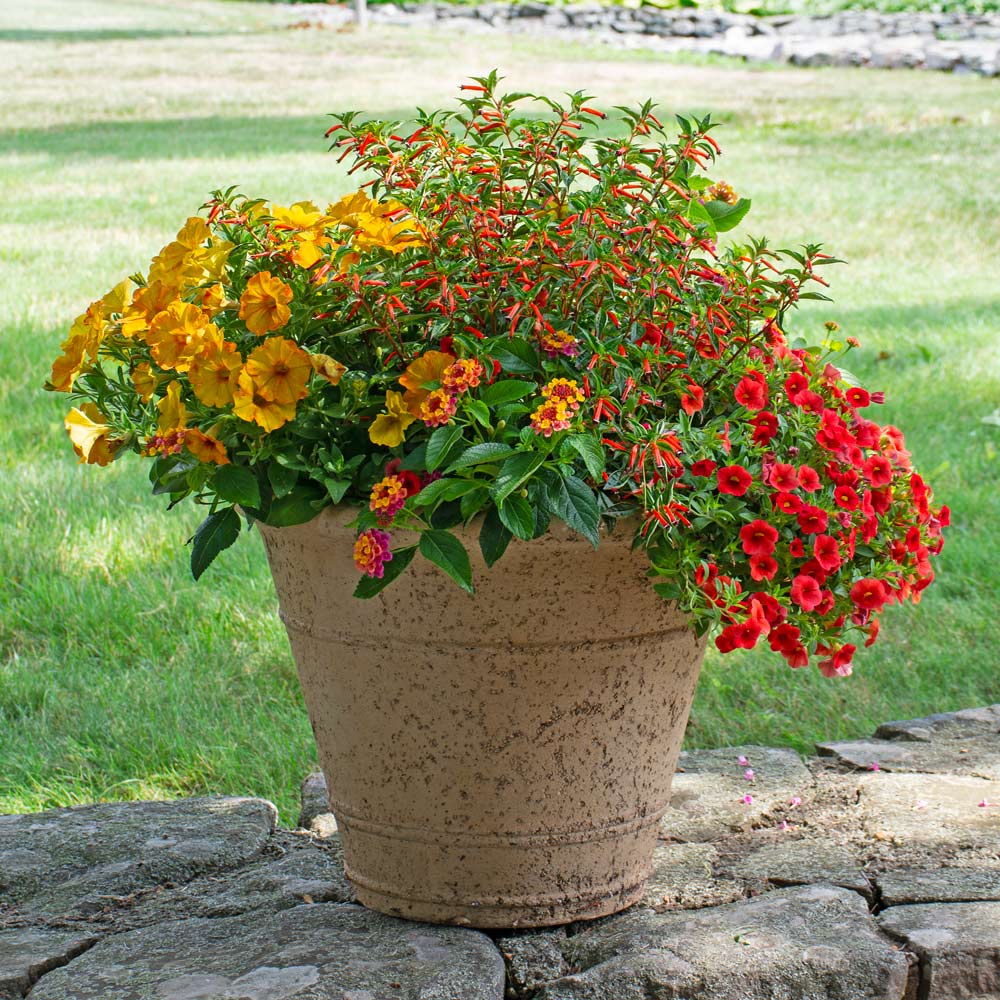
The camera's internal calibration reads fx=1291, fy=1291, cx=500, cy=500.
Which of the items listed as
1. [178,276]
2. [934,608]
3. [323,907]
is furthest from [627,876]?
[934,608]

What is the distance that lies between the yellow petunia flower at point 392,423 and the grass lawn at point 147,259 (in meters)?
1.11

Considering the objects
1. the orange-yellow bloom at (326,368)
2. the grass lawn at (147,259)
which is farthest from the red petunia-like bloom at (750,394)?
the grass lawn at (147,259)

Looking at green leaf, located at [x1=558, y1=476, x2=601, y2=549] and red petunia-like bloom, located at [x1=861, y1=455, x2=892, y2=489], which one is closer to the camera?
green leaf, located at [x1=558, y1=476, x2=601, y2=549]

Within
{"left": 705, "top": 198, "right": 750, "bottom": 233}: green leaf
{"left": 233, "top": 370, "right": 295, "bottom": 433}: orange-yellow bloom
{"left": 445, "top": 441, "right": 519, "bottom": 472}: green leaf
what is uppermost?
{"left": 705, "top": 198, "right": 750, "bottom": 233}: green leaf

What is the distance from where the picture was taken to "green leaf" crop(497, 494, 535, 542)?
1429mm

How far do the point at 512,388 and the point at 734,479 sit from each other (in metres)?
0.29

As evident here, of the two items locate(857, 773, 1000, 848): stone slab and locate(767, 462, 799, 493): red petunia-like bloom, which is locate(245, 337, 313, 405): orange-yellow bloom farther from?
locate(857, 773, 1000, 848): stone slab

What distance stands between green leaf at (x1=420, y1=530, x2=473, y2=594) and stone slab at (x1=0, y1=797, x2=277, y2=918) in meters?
0.84

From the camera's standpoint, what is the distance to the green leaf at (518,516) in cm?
143

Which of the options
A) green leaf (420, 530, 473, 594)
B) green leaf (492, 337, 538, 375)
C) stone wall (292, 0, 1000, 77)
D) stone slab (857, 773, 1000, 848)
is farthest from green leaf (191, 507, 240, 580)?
A: stone wall (292, 0, 1000, 77)

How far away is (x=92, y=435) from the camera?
5.38 ft

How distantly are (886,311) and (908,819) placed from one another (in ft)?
14.1

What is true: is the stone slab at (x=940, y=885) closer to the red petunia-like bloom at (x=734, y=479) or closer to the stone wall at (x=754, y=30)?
the red petunia-like bloom at (x=734, y=479)

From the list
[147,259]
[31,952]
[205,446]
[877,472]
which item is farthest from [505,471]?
[147,259]
